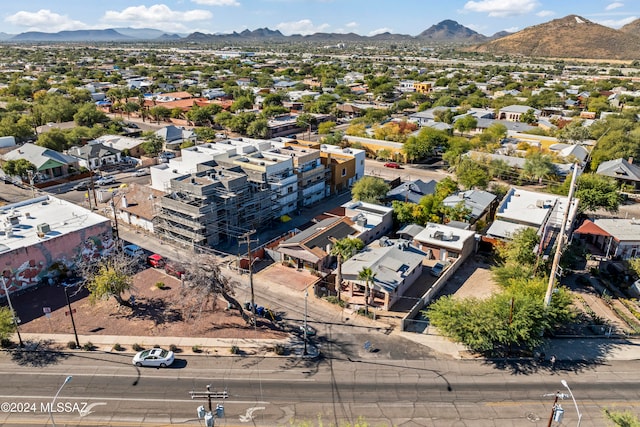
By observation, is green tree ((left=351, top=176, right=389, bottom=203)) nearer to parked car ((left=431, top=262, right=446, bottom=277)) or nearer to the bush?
parked car ((left=431, top=262, right=446, bottom=277))

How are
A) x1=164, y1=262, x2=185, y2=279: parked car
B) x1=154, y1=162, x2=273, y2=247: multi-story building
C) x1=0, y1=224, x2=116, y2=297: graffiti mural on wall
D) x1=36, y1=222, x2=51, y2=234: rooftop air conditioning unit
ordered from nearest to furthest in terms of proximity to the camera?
1. x1=0, y1=224, x2=116, y2=297: graffiti mural on wall
2. x1=36, y1=222, x2=51, y2=234: rooftop air conditioning unit
3. x1=164, y1=262, x2=185, y2=279: parked car
4. x1=154, y1=162, x2=273, y2=247: multi-story building

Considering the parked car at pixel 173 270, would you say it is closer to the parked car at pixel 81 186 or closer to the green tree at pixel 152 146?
the parked car at pixel 81 186

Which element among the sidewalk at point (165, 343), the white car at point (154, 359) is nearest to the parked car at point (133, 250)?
the sidewalk at point (165, 343)

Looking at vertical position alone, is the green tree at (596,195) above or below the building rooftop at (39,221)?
above

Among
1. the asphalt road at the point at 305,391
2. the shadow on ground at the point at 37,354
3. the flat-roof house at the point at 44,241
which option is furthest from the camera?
the flat-roof house at the point at 44,241

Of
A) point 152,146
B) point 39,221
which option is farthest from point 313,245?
point 152,146

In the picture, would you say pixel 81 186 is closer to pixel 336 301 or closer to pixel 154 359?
pixel 154 359

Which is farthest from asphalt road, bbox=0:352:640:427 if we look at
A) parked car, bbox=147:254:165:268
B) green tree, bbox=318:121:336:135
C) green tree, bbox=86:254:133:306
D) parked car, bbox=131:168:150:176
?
green tree, bbox=318:121:336:135
